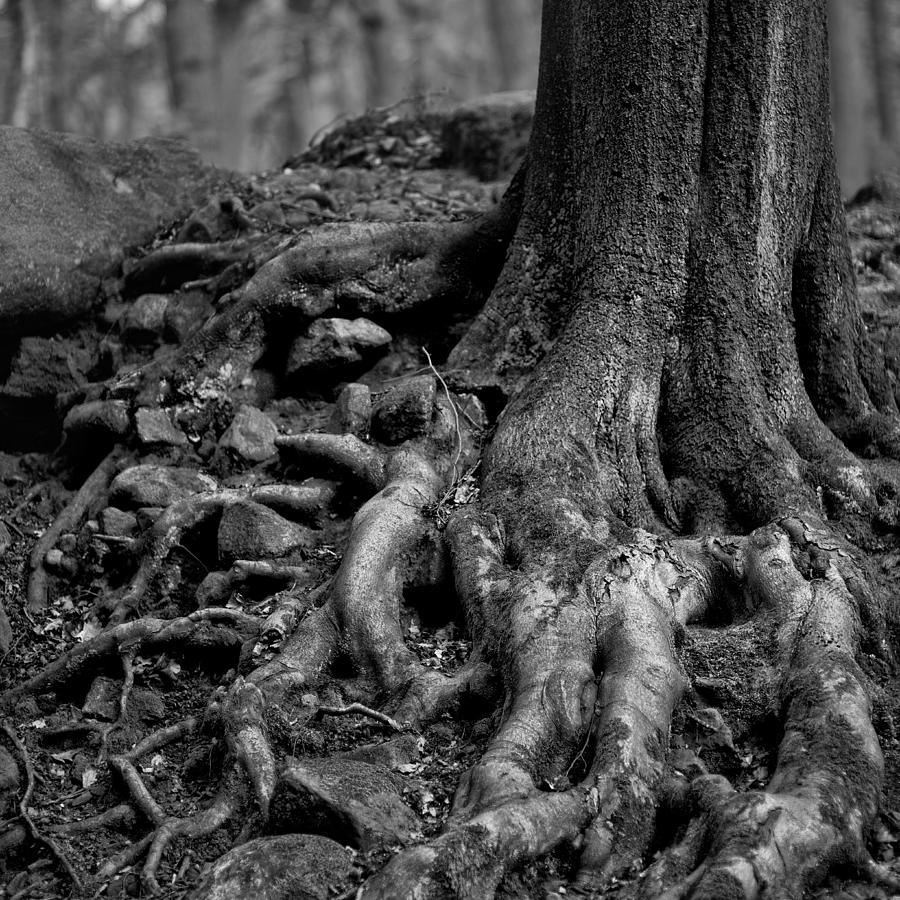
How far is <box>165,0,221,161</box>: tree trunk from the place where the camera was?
17641 millimetres

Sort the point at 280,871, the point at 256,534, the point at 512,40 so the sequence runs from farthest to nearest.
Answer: the point at 512,40 < the point at 256,534 < the point at 280,871

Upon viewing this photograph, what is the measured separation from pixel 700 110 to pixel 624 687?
11.2 feet

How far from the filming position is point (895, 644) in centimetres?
478

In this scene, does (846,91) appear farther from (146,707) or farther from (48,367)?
(146,707)

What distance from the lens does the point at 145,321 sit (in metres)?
7.58

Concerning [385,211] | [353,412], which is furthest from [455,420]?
[385,211]

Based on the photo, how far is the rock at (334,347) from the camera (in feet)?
22.1

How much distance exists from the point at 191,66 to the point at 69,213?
11402 millimetres

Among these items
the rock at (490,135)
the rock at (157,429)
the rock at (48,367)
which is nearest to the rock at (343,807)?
the rock at (157,429)

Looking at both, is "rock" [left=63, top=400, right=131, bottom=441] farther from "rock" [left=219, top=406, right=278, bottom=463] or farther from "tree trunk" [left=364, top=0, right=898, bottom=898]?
"tree trunk" [left=364, top=0, right=898, bottom=898]

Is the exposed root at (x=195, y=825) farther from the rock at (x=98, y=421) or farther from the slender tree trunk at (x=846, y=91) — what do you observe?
the slender tree trunk at (x=846, y=91)

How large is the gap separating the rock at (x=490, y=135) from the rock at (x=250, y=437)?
4.49 metres

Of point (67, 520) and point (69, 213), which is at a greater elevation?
point (69, 213)

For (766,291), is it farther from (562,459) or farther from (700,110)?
(562,459)
